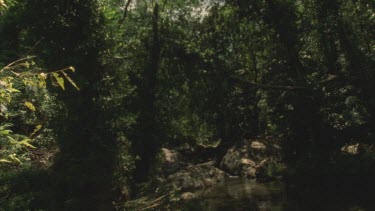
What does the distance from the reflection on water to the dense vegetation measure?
1.83 metres

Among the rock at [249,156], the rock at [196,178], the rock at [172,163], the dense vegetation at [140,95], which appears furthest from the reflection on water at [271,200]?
the rock at [172,163]

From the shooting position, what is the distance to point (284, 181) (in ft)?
61.7

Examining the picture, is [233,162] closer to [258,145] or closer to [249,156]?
[249,156]

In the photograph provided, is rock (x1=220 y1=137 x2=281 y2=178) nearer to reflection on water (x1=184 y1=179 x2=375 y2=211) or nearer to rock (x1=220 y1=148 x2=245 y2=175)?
rock (x1=220 y1=148 x2=245 y2=175)

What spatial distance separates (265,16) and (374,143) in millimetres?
8783

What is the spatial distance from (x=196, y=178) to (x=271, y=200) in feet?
25.0

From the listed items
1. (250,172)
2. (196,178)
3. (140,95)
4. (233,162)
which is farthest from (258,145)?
(140,95)

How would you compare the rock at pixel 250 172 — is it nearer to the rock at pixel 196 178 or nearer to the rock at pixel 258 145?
the rock at pixel 196 178

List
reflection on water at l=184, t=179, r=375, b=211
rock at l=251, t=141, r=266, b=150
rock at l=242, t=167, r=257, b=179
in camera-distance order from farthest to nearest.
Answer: rock at l=251, t=141, r=266, b=150 → rock at l=242, t=167, r=257, b=179 → reflection on water at l=184, t=179, r=375, b=211

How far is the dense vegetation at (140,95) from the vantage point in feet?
49.1

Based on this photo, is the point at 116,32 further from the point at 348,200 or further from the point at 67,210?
the point at 348,200

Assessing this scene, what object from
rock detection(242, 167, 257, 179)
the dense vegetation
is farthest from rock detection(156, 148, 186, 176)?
rock detection(242, 167, 257, 179)

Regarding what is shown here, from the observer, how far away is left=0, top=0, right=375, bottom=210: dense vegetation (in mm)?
14961

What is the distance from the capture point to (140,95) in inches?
888
